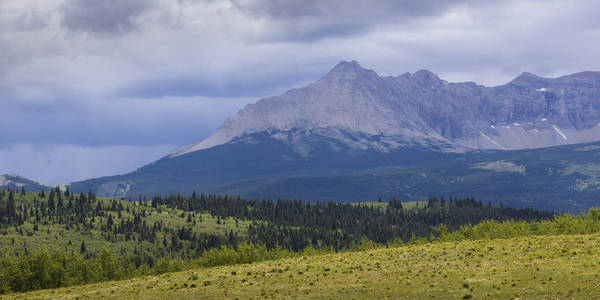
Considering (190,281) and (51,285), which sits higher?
(190,281)

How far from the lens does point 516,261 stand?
7362cm

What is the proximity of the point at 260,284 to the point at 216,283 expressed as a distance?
268 inches

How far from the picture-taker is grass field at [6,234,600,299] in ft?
199

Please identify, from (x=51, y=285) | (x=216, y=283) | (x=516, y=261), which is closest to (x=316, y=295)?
(x=216, y=283)

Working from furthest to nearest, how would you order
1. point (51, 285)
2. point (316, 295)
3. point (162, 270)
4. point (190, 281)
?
point (162, 270), point (51, 285), point (190, 281), point (316, 295)

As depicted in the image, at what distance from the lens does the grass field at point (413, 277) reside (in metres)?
60.7

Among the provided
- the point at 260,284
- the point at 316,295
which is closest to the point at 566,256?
the point at 316,295

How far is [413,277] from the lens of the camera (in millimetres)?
69438

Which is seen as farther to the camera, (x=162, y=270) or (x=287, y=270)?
(x=162, y=270)

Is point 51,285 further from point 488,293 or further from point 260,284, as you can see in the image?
point 488,293

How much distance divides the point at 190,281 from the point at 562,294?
46222 millimetres

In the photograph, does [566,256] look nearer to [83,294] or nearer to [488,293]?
[488,293]

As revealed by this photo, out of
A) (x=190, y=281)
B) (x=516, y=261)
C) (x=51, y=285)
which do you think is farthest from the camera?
(x=51, y=285)

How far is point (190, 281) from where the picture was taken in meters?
78.9
